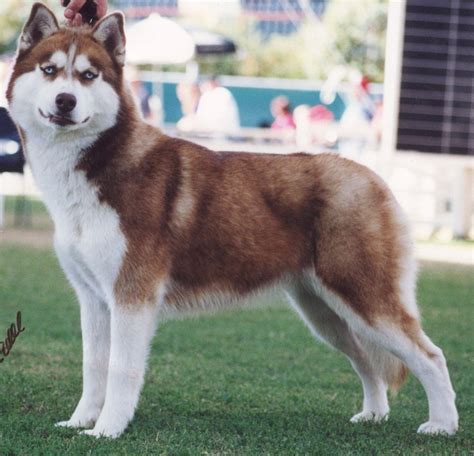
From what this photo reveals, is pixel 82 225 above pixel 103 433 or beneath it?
above

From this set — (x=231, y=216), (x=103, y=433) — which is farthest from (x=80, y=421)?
(x=231, y=216)

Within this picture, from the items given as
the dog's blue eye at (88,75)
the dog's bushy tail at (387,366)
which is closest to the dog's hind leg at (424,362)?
the dog's bushy tail at (387,366)

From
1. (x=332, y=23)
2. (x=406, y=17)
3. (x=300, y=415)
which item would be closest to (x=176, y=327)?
(x=300, y=415)

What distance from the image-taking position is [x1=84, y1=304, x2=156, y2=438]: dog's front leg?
4707mm

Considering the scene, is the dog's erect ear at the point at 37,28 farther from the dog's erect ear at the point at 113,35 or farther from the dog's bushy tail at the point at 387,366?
the dog's bushy tail at the point at 387,366

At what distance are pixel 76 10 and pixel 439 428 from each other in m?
2.59

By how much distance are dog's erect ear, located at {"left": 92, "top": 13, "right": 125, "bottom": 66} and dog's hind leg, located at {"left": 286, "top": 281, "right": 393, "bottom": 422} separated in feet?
4.31

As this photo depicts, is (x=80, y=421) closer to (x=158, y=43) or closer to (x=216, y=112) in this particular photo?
(x=216, y=112)

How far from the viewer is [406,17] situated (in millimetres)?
15578

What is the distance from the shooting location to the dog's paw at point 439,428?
4.89m

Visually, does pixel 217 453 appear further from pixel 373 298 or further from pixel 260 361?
pixel 260 361

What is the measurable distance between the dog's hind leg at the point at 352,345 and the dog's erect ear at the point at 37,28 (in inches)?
61.9

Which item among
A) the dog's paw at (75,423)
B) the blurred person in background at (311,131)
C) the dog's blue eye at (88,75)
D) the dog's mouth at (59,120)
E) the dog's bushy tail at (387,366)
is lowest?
the blurred person in background at (311,131)

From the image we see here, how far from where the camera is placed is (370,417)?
17.3 feet
